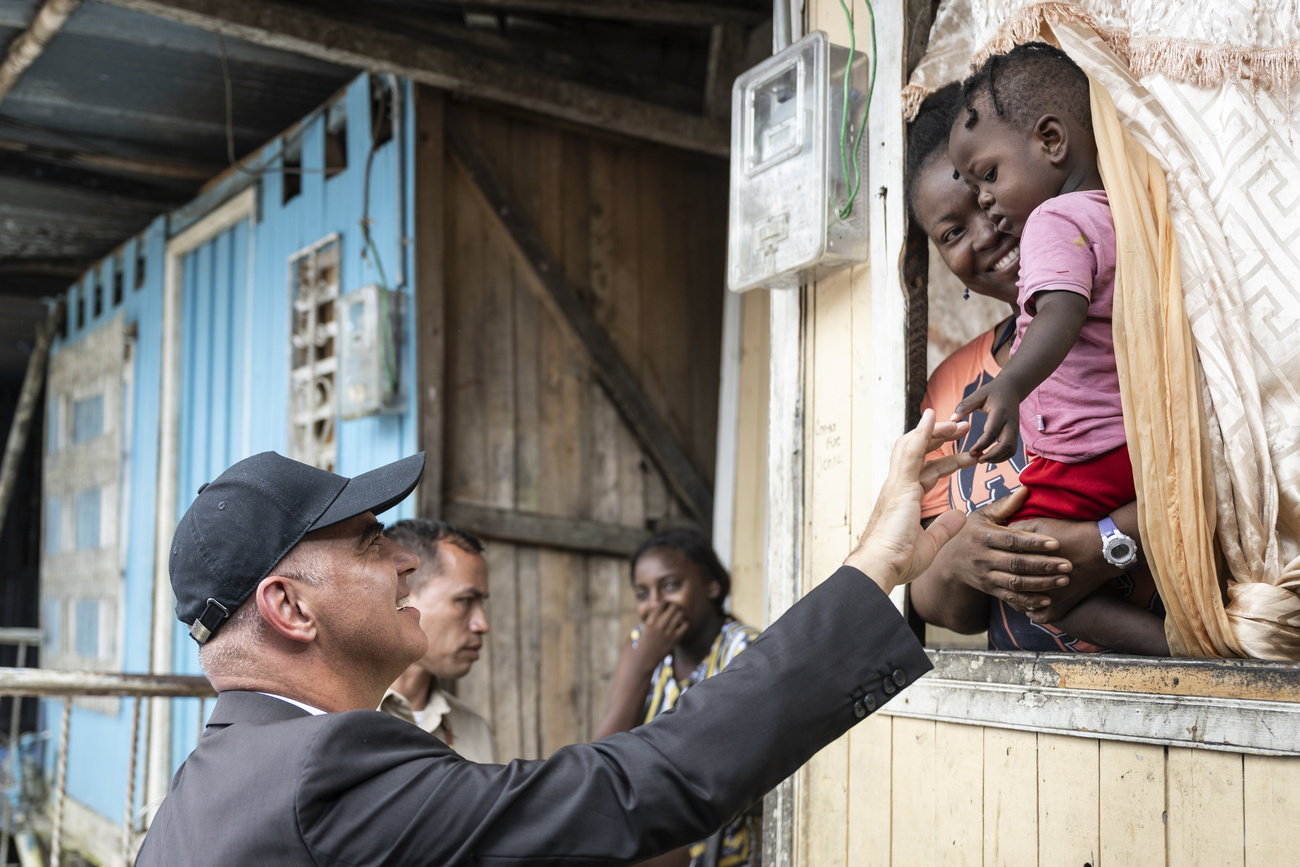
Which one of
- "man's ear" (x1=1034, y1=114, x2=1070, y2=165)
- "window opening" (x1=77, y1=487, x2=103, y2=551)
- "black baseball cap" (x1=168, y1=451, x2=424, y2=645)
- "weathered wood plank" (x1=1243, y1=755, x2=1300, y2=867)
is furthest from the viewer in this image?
"window opening" (x1=77, y1=487, x2=103, y2=551)

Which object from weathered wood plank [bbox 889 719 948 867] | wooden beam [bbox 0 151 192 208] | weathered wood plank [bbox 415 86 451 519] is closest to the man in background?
weathered wood plank [bbox 415 86 451 519]

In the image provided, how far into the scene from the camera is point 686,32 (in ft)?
17.2

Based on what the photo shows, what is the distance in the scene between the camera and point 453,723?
339 cm

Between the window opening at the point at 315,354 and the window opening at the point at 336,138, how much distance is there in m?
0.38

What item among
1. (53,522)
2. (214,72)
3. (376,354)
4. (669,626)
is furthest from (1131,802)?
(53,522)

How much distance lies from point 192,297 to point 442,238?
9.93 feet

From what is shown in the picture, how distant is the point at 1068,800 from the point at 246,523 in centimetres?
142

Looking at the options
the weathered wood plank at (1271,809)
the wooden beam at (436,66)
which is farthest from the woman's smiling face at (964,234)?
the wooden beam at (436,66)

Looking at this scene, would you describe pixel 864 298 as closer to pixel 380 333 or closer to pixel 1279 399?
pixel 1279 399

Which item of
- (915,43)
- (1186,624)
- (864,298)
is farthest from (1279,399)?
(915,43)

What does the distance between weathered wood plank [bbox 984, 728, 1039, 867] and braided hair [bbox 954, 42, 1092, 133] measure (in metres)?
1.11

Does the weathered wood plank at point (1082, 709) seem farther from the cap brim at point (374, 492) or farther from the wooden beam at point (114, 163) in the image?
the wooden beam at point (114, 163)

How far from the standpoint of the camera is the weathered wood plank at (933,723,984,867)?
6.62ft

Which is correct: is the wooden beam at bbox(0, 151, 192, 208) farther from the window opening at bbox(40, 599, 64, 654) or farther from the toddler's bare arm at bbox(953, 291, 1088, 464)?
the toddler's bare arm at bbox(953, 291, 1088, 464)
